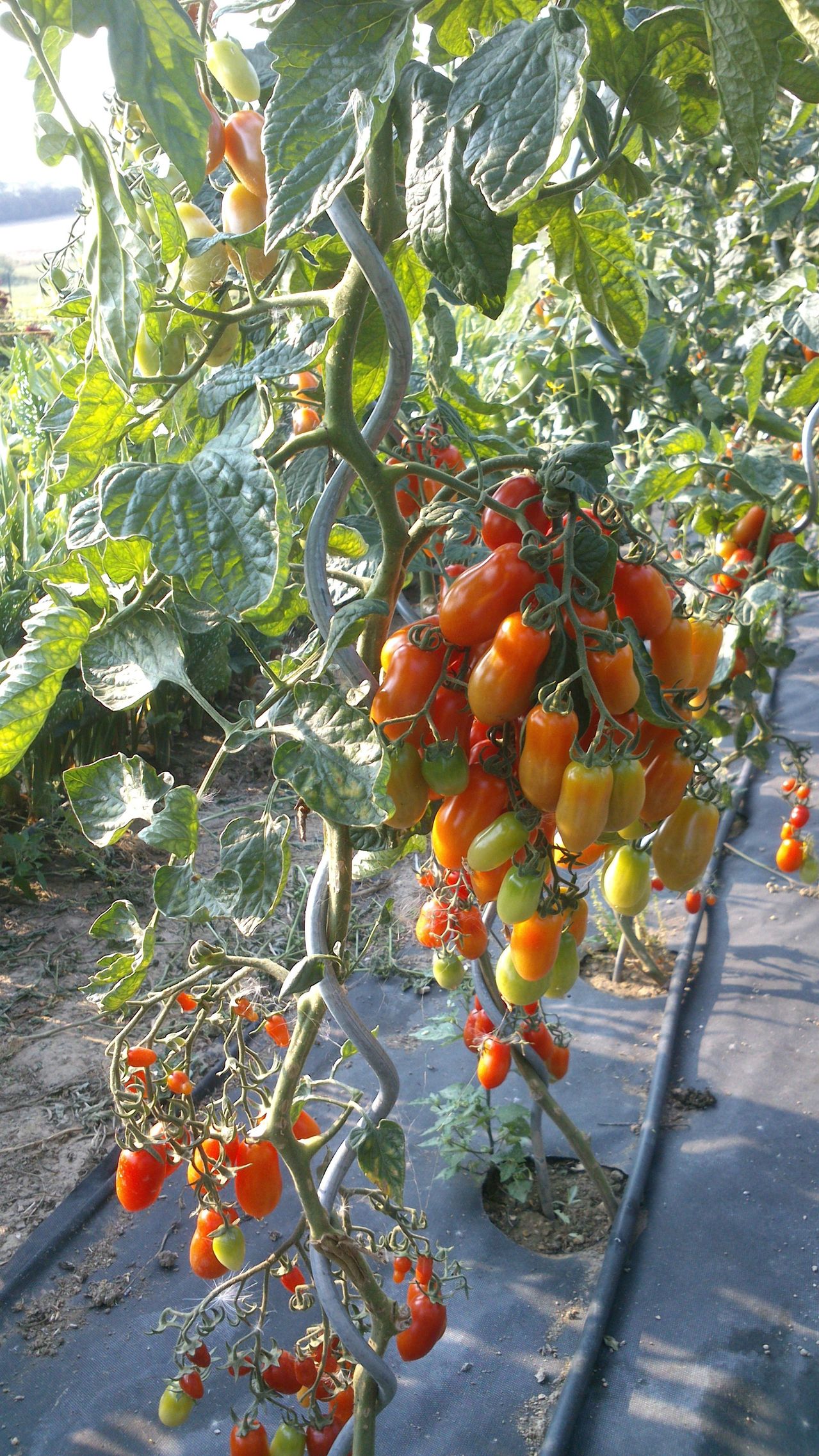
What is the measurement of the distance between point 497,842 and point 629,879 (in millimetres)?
184

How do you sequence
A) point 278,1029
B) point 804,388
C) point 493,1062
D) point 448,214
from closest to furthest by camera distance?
point 448,214, point 278,1029, point 804,388, point 493,1062

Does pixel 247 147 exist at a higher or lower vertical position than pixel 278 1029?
higher

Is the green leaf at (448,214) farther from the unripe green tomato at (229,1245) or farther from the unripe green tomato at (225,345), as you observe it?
the unripe green tomato at (229,1245)

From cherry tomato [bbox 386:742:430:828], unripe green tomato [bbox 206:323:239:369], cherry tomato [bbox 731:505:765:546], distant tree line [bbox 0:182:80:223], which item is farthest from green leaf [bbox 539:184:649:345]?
distant tree line [bbox 0:182:80:223]

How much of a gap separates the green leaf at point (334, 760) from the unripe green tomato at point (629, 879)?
264 mm

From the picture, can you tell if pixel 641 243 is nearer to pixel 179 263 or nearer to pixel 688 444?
pixel 688 444

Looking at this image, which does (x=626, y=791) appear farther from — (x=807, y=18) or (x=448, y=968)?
(x=448, y=968)

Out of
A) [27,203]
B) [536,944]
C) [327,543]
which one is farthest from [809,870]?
[27,203]

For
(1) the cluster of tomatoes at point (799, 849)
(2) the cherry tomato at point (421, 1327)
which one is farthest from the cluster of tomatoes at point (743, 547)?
(2) the cherry tomato at point (421, 1327)

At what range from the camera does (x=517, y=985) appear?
650 mm

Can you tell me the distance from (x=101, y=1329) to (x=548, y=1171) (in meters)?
0.77

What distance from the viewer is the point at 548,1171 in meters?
1.74

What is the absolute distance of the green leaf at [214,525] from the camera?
450 mm

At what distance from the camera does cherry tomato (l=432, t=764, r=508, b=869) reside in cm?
56
